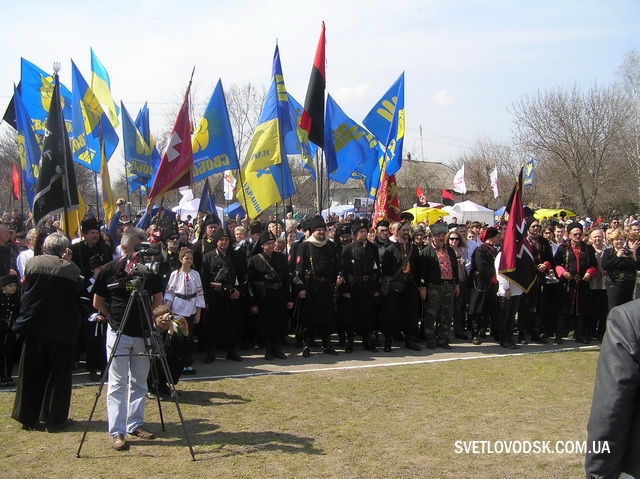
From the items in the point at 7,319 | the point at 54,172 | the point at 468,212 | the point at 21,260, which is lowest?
the point at 7,319

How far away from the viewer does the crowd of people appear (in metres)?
6.10

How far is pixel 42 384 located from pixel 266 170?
5.63m

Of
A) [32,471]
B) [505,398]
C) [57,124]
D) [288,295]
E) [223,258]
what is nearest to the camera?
[32,471]

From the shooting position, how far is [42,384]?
6.13m

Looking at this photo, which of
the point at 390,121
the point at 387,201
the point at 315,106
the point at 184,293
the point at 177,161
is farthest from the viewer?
the point at 390,121

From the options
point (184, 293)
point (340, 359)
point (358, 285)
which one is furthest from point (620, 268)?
point (184, 293)

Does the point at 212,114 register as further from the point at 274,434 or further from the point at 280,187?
the point at 274,434

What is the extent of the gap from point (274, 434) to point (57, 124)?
5093mm

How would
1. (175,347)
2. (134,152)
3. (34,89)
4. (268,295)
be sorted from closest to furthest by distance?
1. (175,347)
2. (268,295)
3. (34,89)
4. (134,152)

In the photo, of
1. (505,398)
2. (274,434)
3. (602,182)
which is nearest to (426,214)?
(505,398)

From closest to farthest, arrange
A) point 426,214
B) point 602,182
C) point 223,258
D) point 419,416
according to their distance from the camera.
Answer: point 419,416
point 223,258
point 426,214
point 602,182

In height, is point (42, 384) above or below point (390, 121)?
below

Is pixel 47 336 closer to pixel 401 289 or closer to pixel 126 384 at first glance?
pixel 126 384

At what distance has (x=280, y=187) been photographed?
1080cm
